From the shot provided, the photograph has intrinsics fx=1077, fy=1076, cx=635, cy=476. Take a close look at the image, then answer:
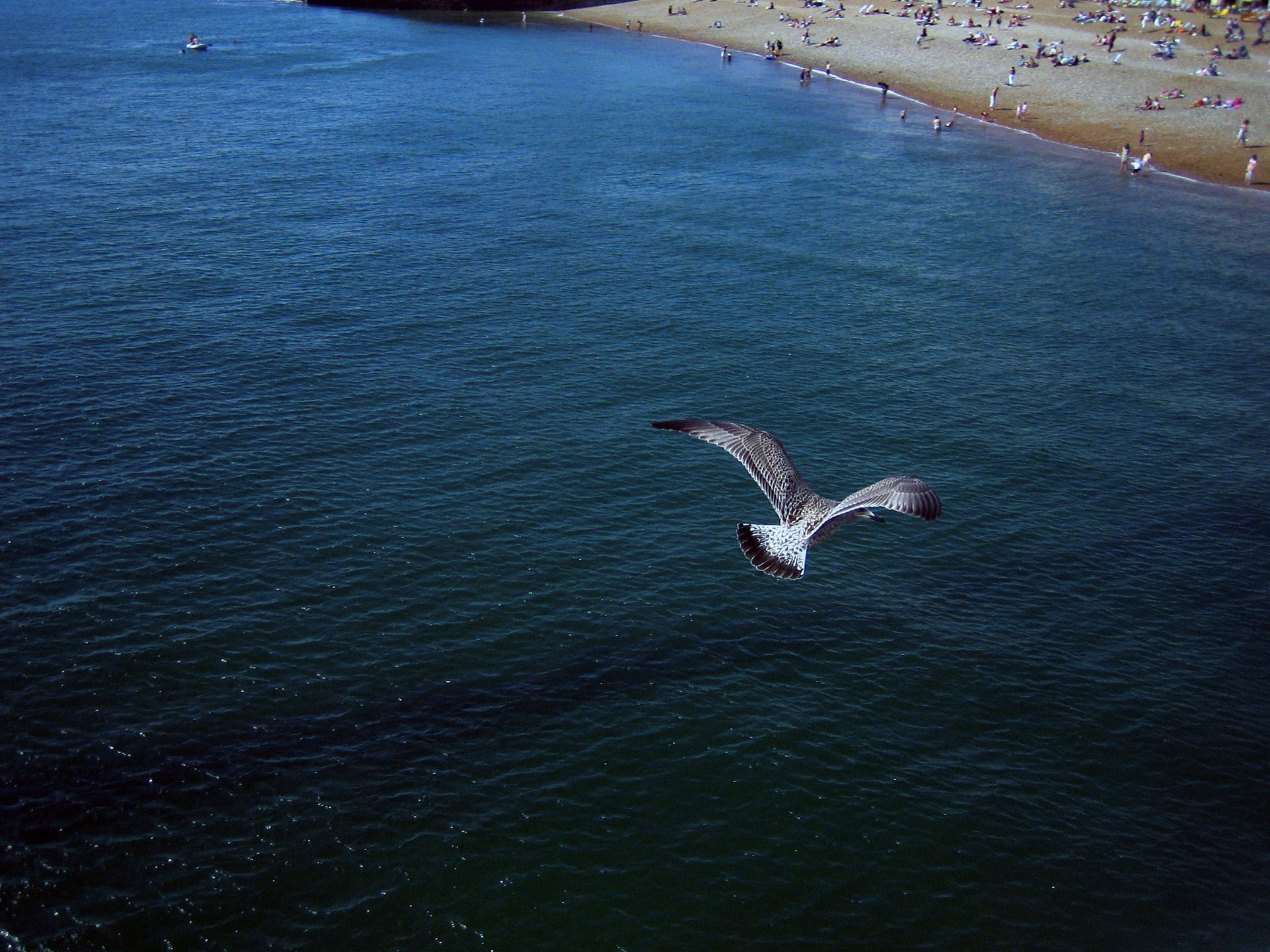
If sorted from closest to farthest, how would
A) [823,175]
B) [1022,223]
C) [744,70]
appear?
[1022,223], [823,175], [744,70]

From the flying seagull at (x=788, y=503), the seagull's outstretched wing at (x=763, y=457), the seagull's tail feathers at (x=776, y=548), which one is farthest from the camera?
the seagull's outstretched wing at (x=763, y=457)

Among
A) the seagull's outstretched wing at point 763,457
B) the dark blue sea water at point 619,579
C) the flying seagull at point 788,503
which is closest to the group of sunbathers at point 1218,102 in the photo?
the dark blue sea water at point 619,579

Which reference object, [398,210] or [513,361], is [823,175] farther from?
[513,361]

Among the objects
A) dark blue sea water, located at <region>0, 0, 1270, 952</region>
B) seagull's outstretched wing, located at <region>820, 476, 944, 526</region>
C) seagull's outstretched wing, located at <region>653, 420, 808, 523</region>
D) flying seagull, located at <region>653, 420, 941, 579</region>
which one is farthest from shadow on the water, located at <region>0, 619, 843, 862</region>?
seagull's outstretched wing, located at <region>820, 476, 944, 526</region>

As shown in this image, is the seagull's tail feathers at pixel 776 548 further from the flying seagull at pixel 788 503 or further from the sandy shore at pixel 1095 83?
the sandy shore at pixel 1095 83

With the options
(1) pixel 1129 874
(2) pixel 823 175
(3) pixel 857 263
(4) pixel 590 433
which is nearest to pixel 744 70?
(2) pixel 823 175

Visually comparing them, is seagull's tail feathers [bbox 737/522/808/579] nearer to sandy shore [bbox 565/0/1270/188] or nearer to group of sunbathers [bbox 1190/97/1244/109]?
sandy shore [bbox 565/0/1270/188]

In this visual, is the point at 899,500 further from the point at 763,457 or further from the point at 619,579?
the point at 619,579
